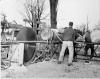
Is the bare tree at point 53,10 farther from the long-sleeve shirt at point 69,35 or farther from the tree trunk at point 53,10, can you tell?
the long-sleeve shirt at point 69,35

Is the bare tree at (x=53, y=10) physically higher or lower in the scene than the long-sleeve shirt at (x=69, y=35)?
higher

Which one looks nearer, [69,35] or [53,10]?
[69,35]

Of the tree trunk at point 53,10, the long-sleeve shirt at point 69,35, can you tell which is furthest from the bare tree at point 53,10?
the long-sleeve shirt at point 69,35

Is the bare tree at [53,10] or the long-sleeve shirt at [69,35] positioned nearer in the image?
the long-sleeve shirt at [69,35]

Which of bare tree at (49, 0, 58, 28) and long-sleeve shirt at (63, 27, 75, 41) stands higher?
bare tree at (49, 0, 58, 28)

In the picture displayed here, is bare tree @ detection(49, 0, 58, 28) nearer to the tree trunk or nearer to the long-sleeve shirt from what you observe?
the tree trunk

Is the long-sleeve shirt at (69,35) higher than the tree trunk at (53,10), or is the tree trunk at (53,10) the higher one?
the tree trunk at (53,10)

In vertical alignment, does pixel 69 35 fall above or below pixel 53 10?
below

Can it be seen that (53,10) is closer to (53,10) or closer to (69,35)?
(53,10)

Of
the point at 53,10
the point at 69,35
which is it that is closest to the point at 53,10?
the point at 53,10

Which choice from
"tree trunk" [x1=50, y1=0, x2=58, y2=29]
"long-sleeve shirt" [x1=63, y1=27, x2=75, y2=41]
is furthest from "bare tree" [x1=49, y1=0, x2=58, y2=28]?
"long-sleeve shirt" [x1=63, y1=27, x2=75, y2=41]

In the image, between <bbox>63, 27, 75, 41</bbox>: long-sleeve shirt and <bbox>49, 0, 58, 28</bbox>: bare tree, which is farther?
<bbox>49, 0, 58, 28</bbox>: bare tree

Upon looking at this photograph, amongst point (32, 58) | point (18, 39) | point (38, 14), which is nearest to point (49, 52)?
point (32, 58)

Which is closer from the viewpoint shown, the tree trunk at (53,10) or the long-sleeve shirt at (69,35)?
the long-sleeve shirt at (69,35)
